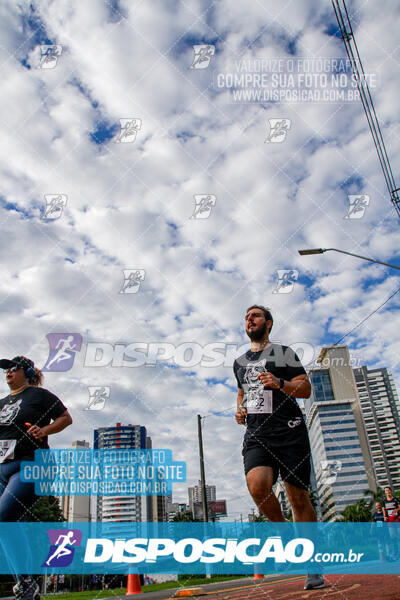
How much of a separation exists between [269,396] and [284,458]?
63 cm

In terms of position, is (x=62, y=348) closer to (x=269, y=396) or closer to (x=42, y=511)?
(x=42, y=511)

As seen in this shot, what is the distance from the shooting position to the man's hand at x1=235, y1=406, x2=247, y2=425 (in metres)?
4.65

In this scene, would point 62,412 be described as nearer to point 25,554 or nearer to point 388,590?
Answer: point 25,554

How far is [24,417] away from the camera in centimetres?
486

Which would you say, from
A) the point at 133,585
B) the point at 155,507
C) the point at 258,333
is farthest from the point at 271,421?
the point at 155,507

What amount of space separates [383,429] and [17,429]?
20802cm

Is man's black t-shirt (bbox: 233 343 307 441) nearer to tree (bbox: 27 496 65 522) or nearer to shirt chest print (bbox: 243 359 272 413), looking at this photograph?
shirt chest print (bbox: 243 359 272 413)

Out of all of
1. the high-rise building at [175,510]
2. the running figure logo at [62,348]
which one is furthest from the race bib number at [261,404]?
the high-rise building at [175,510]

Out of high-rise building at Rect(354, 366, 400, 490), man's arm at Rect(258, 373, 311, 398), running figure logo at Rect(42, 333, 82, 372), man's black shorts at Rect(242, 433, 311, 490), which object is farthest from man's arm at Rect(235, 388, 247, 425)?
high-rise building at Rect(354, 366, 400, 490)

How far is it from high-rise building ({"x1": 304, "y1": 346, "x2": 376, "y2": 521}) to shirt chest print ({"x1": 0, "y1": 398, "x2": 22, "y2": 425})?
5195 inches

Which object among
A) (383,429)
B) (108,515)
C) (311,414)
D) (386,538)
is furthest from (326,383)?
(386,538)

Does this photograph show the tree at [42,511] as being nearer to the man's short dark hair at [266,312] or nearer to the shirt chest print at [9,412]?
the shirt chest print at [9,412]

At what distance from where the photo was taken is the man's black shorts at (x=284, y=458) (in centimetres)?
411

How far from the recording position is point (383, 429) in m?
189
